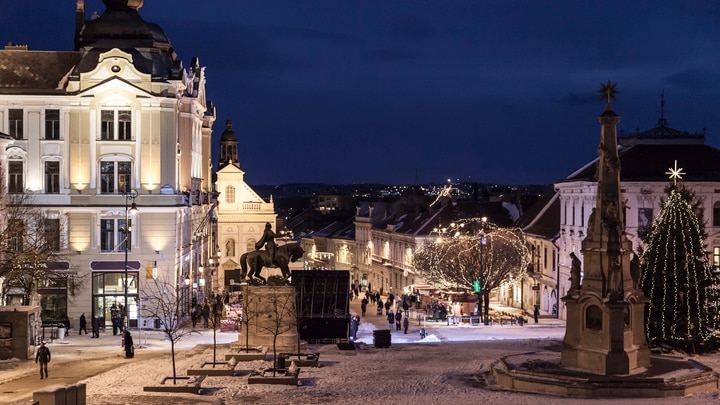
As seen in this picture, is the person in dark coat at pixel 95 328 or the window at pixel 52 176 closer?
the person in dark coat at pixel 95 328

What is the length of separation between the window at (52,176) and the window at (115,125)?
2993mm

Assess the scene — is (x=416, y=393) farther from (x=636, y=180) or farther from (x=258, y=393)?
(x=636, y=180)

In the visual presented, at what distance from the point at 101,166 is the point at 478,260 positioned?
27548mm

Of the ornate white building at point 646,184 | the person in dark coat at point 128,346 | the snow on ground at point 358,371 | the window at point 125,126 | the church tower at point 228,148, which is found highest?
the church tower at point 228,148

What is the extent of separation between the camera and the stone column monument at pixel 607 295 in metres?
35.5

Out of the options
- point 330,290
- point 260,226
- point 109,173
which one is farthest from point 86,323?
point 260,226

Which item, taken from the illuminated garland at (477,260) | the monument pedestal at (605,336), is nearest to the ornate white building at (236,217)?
the illuminated garland at (477,260)

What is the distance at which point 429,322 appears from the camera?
6731 centimetres

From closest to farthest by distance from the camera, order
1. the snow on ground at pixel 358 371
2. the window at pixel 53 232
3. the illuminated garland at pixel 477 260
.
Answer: the snow on ground at pixel 358 371
the window at pixel 53 232
the illuminated garland at pixel 477 260

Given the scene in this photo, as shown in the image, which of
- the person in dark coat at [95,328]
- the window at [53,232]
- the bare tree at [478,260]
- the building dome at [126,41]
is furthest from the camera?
the bare tree at [478,260]

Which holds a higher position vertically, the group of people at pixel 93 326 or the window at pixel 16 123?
the window at pixel 16 123

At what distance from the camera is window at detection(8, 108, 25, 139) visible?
59.5m

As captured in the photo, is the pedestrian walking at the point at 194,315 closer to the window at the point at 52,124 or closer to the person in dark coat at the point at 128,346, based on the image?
the window at the point at 52,124

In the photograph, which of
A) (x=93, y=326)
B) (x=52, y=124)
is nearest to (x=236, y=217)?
(x=52, y=124)
